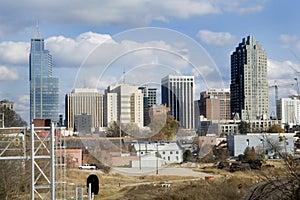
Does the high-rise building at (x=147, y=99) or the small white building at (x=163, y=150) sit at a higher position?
the high-rise building at (x=147, y=99)

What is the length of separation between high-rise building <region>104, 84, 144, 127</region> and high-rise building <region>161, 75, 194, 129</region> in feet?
10.1

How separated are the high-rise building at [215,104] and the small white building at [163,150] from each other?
194 inches

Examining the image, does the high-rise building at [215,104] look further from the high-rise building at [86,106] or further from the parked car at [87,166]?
the parked car at [87,166]

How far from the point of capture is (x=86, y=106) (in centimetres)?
5906

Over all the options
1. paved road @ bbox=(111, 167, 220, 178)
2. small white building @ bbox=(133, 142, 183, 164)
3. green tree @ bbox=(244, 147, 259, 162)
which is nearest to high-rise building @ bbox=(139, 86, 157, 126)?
small white building @ bbox=(133, 142, 183, 164)

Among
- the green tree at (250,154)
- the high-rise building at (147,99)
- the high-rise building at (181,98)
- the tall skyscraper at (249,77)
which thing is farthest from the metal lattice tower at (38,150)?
the green tree at (250,154)

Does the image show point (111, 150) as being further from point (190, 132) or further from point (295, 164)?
point (295, 164)

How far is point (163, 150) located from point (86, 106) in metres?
9.40

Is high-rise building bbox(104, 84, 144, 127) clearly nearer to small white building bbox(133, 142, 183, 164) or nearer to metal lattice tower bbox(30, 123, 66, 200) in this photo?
small white building bbox(133, 142, 183, 164)

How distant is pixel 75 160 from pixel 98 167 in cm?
513

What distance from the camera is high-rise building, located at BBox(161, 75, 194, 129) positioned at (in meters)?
57.5

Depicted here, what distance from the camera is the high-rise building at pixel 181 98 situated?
2264 inches

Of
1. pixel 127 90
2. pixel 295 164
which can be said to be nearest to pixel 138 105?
pixel 127 90

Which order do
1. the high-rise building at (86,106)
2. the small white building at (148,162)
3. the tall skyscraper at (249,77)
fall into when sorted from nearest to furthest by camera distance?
the tall skyscraper at (249,77)
the high-rise building at (86,106)
the small white building at (148,162)
